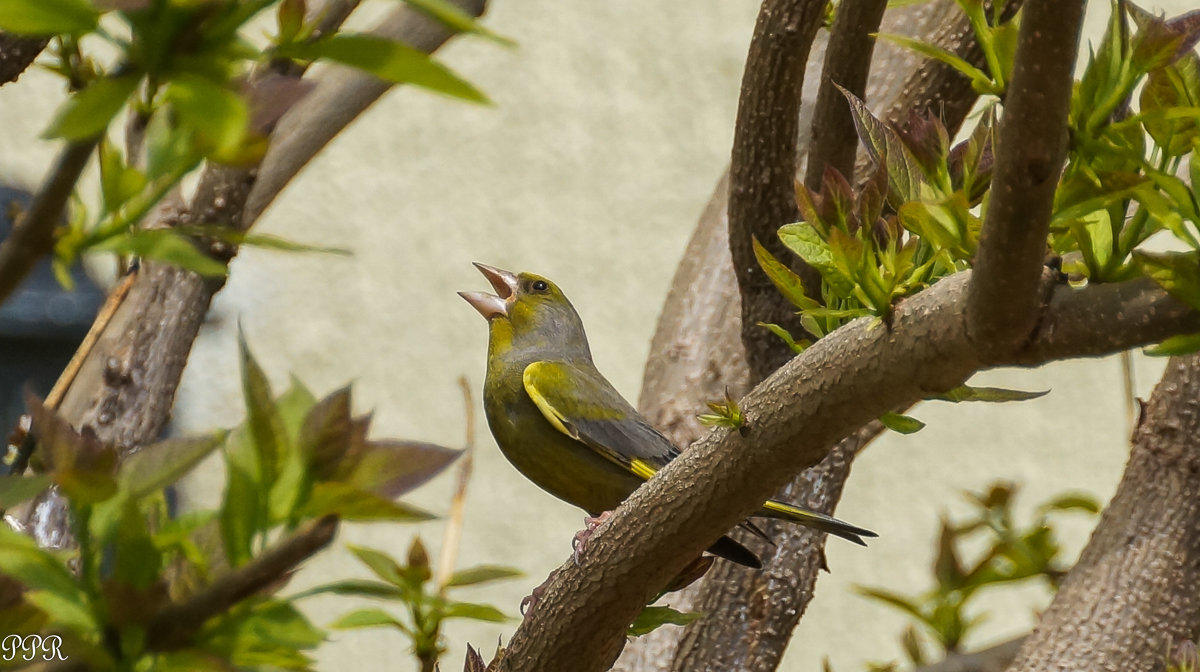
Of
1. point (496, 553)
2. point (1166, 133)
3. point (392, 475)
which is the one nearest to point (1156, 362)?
point (496, 553)

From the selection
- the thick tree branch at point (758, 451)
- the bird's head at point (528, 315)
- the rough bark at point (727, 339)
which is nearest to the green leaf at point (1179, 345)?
the thick tree branch at point (758, 451)

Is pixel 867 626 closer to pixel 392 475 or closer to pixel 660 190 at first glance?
pixel 660 190

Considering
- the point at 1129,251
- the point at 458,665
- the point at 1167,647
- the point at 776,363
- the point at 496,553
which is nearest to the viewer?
the point at 1129,251

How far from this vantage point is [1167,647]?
118 cm

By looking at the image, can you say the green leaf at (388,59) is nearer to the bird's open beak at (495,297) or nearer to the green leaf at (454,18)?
the green leaf at (454,18)

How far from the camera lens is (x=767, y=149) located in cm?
114

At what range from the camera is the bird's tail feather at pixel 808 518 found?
1.16 m

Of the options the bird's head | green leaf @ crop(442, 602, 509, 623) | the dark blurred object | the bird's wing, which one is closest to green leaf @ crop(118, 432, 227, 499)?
green leaf @ crop(442, 602, 509, 623)

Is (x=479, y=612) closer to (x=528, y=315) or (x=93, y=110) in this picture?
(x=93, y=110)

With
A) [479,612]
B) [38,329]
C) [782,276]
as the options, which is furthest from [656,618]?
[38,329]

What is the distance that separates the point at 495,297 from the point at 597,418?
1.25 feet

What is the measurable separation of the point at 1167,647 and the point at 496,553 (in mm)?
1686

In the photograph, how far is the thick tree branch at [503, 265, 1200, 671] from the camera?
0.59 metres

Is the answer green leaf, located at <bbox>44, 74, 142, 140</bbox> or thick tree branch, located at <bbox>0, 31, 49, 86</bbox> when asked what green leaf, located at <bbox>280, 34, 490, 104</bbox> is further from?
thick tree branch, located at <bbox>0, 31, 49, 86</bbox>
